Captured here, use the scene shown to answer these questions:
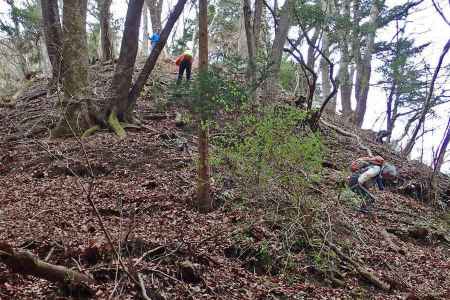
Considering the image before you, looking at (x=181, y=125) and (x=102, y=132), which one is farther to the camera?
(x=181, y=125)

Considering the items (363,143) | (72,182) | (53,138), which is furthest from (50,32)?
(363,143)

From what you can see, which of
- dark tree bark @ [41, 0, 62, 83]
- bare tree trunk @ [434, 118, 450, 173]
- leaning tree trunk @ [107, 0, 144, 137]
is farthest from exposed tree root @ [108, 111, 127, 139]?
bare tree trunk @ [434, 118, 450, 173]

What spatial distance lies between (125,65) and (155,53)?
0.74 m

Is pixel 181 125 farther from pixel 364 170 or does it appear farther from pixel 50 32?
pixel 364 170

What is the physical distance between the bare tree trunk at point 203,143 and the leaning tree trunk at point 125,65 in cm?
337

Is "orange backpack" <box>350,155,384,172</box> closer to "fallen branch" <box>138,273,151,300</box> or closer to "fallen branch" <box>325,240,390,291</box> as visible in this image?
"fallen branch" <box>325,240,390,291</box>

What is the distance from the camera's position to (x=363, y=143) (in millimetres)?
13547

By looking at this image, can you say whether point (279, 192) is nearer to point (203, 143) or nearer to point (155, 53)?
point (203, 143)

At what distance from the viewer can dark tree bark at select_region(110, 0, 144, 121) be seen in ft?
32.7

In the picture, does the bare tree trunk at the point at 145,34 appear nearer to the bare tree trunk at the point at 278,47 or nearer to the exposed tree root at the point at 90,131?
the bare tree trunk at the point at 278,47

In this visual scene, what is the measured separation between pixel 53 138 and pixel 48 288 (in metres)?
5.95

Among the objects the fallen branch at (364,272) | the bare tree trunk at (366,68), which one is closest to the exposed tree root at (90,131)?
the fallen branch at (364,272)

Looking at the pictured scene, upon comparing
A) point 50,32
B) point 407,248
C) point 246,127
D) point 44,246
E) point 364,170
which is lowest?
point 407,248

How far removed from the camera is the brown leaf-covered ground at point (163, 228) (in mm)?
5156
